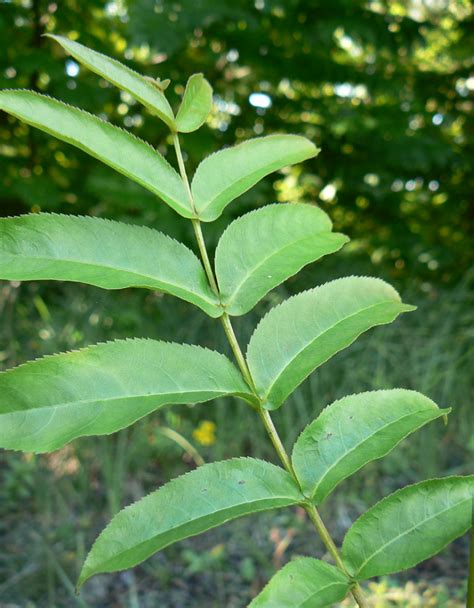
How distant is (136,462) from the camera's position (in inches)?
108

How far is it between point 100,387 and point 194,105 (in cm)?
24

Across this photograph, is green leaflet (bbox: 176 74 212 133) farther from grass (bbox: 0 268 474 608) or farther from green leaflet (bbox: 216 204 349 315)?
grass (bbox: 0 268 474 608)

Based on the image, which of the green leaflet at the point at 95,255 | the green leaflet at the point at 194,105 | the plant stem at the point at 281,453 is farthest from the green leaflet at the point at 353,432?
the green leaflet at the point at 194,105

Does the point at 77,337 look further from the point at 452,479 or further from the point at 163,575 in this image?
the point at 452,479

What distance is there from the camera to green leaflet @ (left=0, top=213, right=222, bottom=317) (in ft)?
1.46

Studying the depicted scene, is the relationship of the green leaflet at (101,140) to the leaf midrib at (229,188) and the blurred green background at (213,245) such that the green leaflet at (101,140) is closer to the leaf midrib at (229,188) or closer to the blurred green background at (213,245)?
the leaf midrib at (229,188)

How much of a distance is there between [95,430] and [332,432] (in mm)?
180

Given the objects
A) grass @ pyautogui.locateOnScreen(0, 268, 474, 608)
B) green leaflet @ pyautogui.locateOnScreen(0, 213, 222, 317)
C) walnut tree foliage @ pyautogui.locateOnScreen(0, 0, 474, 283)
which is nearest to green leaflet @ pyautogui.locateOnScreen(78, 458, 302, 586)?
green leaflet @ pyautogui.locateOnScreen(0, 213, 222, 317)

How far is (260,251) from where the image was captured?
53 centimetres

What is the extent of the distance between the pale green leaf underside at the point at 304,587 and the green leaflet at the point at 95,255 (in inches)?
7.5

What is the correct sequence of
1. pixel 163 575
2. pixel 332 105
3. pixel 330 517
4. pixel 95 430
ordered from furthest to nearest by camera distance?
pixel 332 105 → pixel 330 517 → pixel 163 575 → pixel 95 430

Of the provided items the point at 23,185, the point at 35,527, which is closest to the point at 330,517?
the point at 35,527

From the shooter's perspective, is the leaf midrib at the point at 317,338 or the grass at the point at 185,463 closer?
the leaf midrib at the point at 317,338

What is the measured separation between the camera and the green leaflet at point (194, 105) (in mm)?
531
